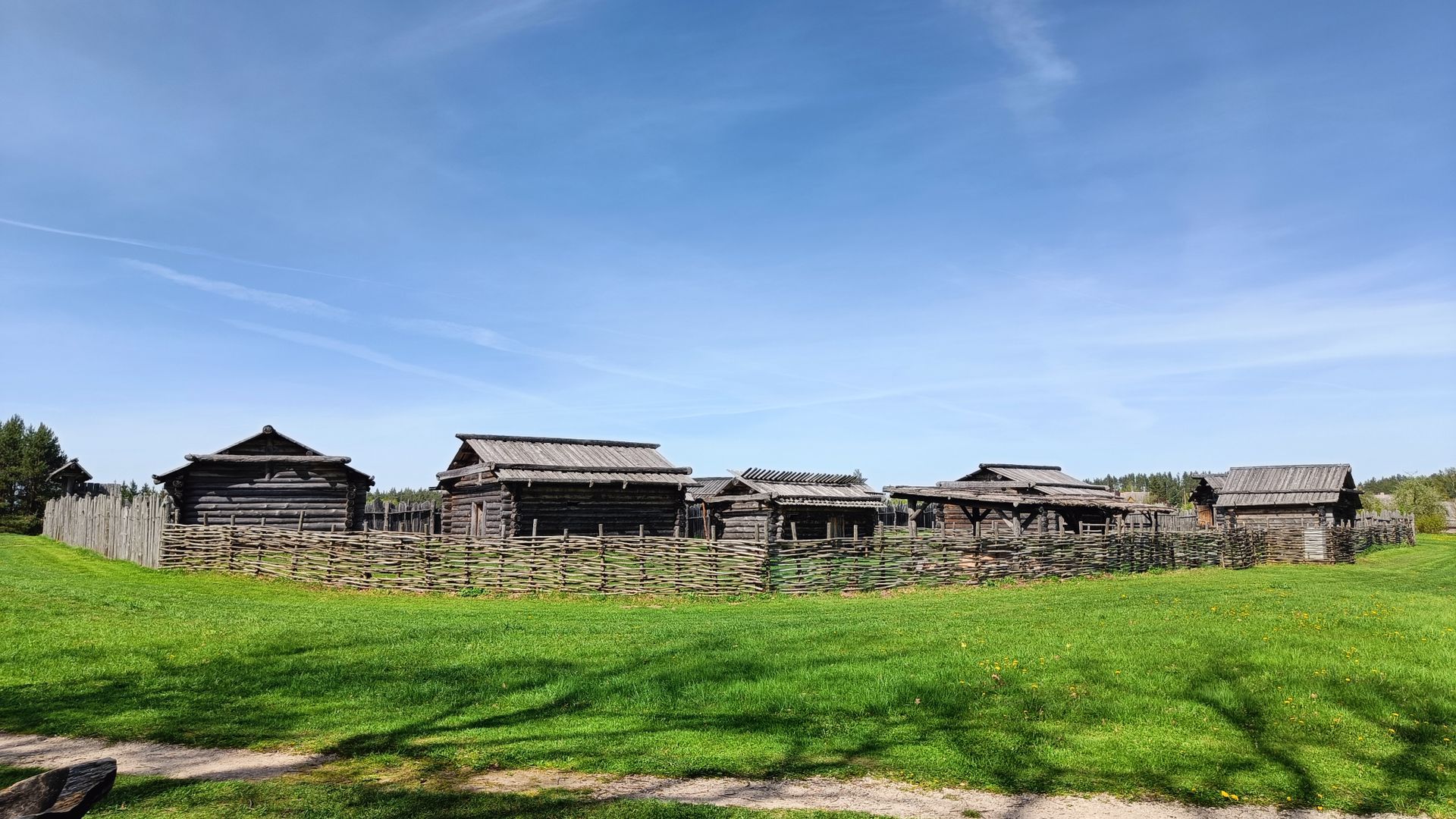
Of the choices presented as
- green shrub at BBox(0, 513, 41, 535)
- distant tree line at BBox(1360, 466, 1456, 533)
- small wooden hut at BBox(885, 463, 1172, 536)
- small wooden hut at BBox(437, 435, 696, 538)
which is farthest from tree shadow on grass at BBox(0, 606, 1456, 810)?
distant tree line at BBox(1360, 466, 1456, 533)

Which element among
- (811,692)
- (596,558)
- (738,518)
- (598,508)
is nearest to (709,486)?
(738,518)

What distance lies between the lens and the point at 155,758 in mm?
8172

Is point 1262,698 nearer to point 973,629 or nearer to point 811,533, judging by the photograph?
point 973,629

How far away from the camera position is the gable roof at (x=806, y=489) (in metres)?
36.9

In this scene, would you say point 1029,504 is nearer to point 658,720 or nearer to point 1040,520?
point 1040,520

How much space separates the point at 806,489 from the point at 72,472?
4440 centimetres

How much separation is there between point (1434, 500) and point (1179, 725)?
304ft

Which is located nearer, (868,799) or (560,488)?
(868,799)

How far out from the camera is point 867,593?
25.1 m

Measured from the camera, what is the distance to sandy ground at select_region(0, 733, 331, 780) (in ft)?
25.4

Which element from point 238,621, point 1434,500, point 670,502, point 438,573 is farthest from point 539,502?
point 1434,500

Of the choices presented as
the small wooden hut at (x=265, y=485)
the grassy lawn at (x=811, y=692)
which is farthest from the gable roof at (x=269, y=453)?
the grassy lawn at (x=811, y=692)

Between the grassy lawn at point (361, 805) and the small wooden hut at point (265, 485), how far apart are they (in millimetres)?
28065

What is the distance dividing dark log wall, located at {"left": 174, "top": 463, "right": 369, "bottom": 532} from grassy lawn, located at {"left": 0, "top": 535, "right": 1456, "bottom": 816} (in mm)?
15063
